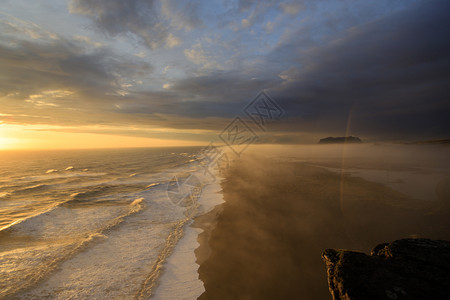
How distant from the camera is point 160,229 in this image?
45.9 ft

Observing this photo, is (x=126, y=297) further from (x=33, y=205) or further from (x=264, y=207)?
(x=33, y=205)

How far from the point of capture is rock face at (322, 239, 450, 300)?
429cm

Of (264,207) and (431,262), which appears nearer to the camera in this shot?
(431,262)

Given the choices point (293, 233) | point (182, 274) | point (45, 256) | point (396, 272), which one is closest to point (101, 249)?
point (45, 256)

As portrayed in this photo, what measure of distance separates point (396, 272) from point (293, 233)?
7422 millimetres

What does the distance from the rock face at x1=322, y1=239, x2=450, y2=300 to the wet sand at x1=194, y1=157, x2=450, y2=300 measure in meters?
3.06

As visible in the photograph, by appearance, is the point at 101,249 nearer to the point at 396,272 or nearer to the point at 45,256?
the point at 45,256

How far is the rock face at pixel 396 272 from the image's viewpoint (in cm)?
429

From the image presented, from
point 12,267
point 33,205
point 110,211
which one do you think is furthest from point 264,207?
point 33,205

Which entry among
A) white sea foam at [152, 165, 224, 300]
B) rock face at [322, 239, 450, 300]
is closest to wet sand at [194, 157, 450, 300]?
white sea foam at [152, 165, 224, 300]

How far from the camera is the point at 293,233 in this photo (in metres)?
11.8

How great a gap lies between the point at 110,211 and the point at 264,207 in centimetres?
1432

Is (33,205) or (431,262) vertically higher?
(431,262)

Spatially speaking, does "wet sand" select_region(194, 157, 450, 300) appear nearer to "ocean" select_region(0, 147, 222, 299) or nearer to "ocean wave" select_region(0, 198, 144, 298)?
"ocean" select_region(0, 147, 222, 299)
